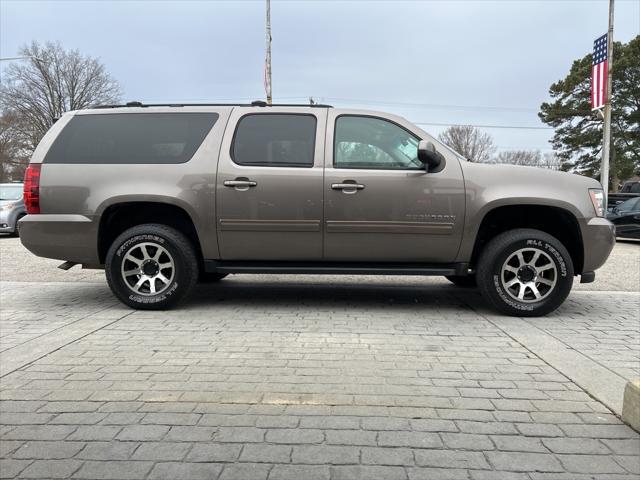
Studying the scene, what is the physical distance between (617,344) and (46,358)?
4737 mm

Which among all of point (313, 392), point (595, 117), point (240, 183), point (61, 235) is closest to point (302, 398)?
point (313, 392)

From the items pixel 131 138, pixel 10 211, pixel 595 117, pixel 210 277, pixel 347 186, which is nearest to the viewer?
pixel 347 186

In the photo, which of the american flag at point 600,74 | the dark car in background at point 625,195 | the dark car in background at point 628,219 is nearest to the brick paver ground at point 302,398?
the dark car in background at point 628,219

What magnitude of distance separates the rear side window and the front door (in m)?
1.45

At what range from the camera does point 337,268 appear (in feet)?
17.0

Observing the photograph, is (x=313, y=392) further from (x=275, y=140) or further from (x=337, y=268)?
(x=275, y=140)

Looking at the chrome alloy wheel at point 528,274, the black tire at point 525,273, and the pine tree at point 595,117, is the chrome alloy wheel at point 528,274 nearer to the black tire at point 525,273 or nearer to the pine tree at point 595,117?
the black tire at point 525,273

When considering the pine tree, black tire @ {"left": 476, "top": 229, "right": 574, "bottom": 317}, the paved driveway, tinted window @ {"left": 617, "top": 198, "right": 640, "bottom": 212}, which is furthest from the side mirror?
the pine tree

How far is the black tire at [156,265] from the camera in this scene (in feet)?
16.8

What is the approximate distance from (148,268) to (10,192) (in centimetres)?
1243

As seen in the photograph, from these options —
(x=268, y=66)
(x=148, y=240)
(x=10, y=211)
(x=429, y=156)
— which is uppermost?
(x=268, y=66)

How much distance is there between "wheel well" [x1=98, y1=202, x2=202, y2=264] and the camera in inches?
206

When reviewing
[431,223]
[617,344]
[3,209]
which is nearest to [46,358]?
[431,223]

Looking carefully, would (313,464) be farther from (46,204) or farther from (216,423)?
(46,204)
